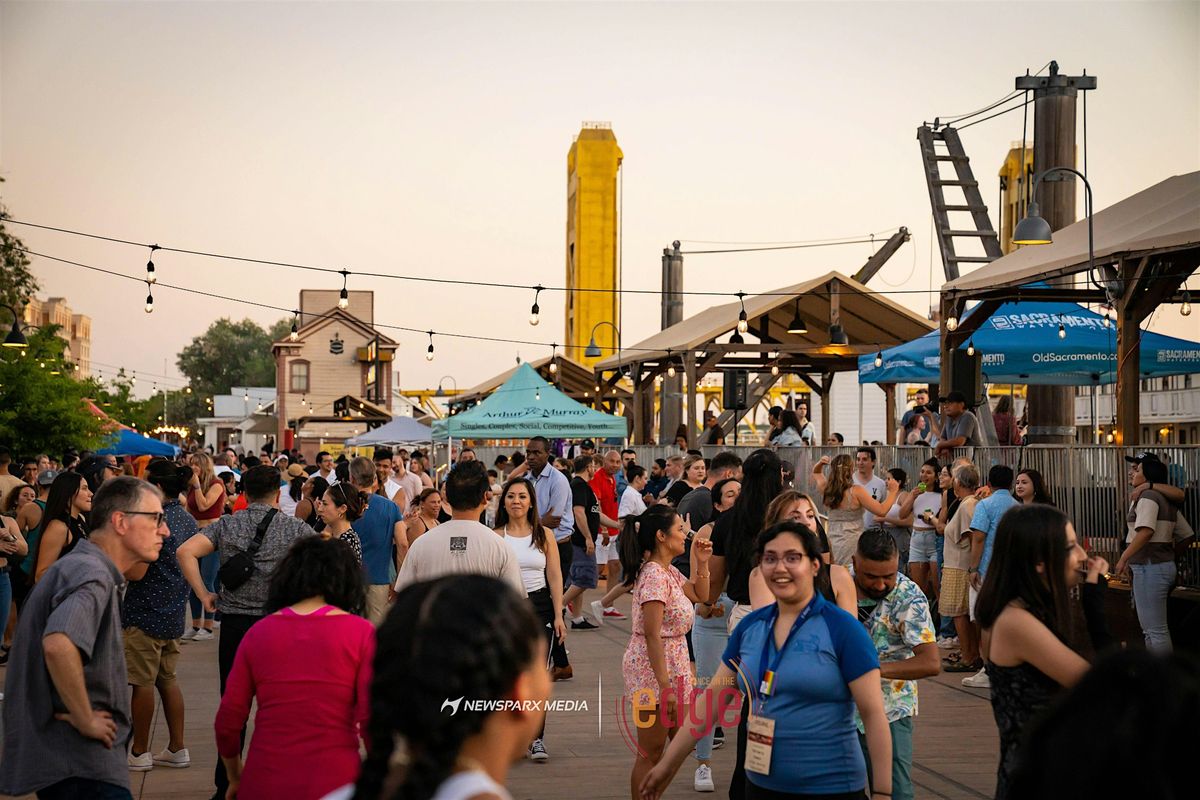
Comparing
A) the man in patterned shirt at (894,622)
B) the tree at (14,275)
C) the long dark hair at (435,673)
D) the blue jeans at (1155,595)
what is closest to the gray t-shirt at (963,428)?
the blue jeans at (1155,595)

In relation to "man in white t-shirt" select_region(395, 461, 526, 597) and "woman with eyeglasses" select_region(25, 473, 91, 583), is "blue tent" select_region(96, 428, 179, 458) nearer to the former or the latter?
"woman with eyeglasses" select_region(25, 473, 91, 583)

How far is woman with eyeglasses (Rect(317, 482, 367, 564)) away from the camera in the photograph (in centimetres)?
917

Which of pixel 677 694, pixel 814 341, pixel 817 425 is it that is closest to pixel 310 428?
pixel 817 425

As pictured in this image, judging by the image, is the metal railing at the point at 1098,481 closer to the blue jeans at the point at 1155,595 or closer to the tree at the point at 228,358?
the blue jeans at the point at 1155,595

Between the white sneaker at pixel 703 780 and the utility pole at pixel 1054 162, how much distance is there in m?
10.6

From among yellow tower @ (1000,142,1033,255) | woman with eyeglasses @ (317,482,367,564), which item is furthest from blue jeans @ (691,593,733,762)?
yellow tower @ (1000,142,1033,255)

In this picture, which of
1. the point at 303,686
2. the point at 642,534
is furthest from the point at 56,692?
the point at 642,534

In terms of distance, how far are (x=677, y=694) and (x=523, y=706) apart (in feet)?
16.1

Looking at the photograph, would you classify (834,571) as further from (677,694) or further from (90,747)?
(90,747)

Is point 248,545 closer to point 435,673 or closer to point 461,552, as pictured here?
point 461,552

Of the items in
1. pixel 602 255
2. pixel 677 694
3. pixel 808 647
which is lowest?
pixel 677 694

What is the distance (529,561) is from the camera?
8945 millimetres

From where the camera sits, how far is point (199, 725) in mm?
9977

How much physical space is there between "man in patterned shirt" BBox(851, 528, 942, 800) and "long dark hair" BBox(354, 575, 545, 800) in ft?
12.8
